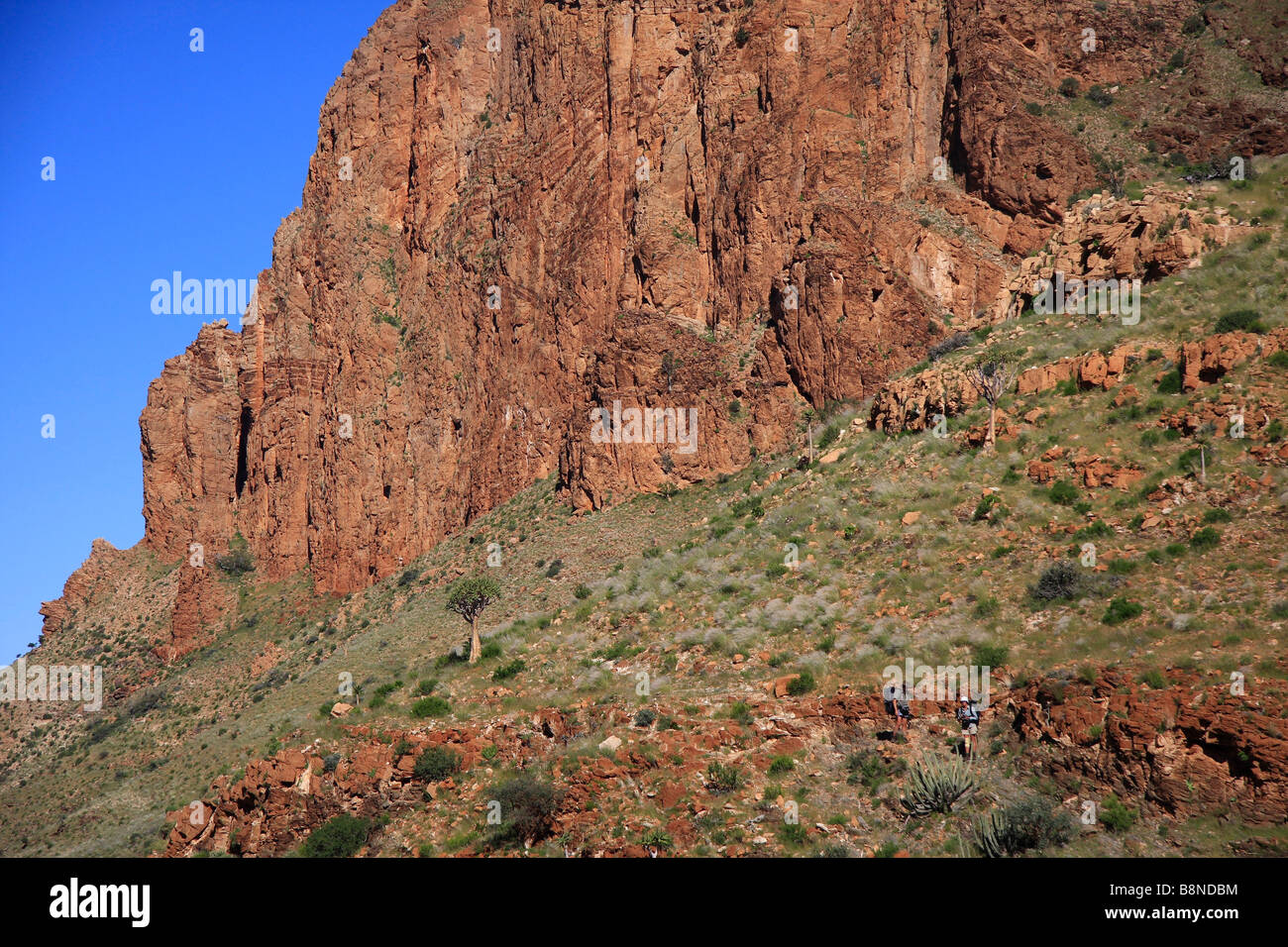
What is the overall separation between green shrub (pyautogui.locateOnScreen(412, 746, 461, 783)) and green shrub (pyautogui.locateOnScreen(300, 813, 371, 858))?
1888mm

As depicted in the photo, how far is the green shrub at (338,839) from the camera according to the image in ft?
81.9

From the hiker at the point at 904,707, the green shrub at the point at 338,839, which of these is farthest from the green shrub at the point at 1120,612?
the green shrub at the point at 338,839

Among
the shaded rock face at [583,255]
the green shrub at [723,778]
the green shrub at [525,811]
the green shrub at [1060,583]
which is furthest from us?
the shaded rock face at [583,255]

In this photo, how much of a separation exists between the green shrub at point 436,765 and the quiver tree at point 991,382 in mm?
20011

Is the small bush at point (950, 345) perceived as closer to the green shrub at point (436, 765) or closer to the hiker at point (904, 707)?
the hiker at point (904, 707)

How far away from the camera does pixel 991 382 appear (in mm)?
34344

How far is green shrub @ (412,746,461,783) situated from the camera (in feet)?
86.4

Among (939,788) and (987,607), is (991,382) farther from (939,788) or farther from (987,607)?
(939,788)

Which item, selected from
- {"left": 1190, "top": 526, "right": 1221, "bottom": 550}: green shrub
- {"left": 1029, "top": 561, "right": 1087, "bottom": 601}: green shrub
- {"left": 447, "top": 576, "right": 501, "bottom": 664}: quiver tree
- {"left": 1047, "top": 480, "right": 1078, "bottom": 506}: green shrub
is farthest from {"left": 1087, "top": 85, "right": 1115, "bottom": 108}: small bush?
{"left": 447, "top": 576, "right": 501, "bottom": 664}: quiver tree

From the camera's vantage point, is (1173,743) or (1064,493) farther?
(1064,493)

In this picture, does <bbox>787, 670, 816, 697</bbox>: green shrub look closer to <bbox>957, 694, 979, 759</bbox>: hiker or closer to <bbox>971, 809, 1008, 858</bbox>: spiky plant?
<bbox>957, 694, 979, 759</bbox>: hiker

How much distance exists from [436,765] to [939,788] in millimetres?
13651

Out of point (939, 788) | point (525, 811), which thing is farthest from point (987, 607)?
point (525, 811)

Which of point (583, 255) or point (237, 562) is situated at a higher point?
point (583, 255)
